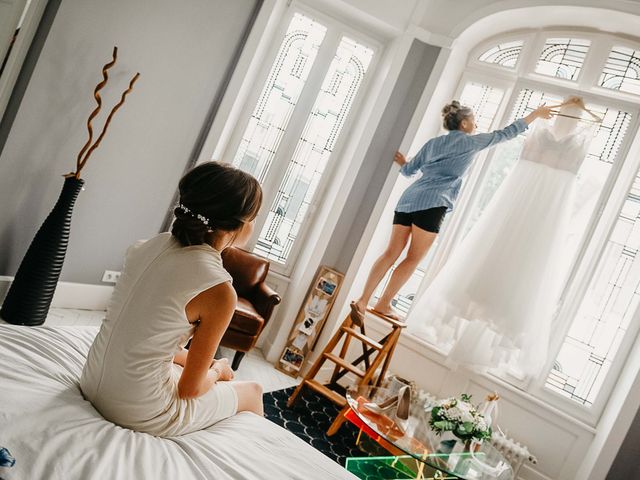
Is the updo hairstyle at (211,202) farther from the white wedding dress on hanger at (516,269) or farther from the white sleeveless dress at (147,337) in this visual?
the white wedding dress on hanger at (516,269)

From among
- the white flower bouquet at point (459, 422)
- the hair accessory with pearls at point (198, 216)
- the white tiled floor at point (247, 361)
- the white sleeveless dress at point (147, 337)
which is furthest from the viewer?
the white tiled floor at point (247, 361)

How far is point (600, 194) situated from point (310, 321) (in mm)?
2521

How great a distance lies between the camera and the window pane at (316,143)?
4453 mm

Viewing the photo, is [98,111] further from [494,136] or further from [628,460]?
[628,460]

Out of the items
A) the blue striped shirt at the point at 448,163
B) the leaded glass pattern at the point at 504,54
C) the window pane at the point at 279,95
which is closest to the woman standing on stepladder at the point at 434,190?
→ the blue striped shirt at the point at 448,163

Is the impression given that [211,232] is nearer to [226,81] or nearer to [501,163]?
[226,81]

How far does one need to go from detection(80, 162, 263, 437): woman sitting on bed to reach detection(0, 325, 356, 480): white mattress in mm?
62

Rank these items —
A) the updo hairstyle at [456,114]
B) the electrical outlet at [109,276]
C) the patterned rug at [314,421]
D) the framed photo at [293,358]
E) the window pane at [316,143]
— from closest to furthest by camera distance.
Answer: the patterned rug at [314,421]
the updo hairstyle at [456,114]
the electrical outlet at [109,276]
the framed photo at [293,358]
the window pane at [316,143]

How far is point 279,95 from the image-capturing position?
4.38 metres

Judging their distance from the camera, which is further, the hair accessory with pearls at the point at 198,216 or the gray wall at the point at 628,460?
the gray wall at the point at 628,460

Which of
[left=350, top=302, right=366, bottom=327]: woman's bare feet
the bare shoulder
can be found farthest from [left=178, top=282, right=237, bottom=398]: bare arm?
[left=350, top=302, right=366, bottom=327]: woman's bare feet

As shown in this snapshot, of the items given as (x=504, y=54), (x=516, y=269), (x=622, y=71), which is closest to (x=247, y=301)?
(x=516, y=269)

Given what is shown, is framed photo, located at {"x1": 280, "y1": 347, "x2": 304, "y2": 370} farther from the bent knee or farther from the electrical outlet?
the bent knee

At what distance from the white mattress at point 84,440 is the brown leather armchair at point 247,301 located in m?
1.76
